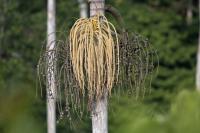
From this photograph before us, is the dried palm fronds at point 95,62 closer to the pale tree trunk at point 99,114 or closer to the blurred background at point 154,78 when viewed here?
the pale tree trunk at point 99,114

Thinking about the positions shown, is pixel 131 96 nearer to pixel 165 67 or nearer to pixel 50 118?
pixel 50 118

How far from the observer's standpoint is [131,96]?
561cm

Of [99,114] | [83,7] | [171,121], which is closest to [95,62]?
[99,114]

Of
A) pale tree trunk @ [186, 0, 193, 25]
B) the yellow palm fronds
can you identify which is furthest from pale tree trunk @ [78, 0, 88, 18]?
the yellow palm fronds

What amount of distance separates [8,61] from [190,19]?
6.16 metres

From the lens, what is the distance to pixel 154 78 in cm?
1669

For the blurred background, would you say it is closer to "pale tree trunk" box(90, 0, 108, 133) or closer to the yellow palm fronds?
"pale tree trunk" box(90, 0, 108, 133)

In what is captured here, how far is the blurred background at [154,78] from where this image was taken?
11.6 metres

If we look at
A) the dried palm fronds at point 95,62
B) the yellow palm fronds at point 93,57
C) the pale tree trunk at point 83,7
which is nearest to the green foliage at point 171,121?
the pale tree trunk at point 83,7

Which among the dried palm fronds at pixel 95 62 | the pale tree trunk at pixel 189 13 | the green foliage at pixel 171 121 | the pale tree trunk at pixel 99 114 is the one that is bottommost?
the green foliage at pixel 171 121

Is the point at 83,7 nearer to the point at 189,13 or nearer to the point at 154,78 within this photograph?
the point at 154,78

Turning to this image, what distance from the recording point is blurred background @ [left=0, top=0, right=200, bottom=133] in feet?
38.1

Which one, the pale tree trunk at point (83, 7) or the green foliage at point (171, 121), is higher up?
the pale tree trunk at point (83, 7)

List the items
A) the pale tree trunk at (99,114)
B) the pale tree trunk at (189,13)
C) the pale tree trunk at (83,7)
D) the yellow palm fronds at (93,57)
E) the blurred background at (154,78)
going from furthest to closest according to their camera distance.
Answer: the pale tree trunk at (189,13)
the pale tree trunk at (83,7)
the blurred background at (154,78)
the pale tree trunk at (99,114)
the yellow palm fronds at (93,57)
